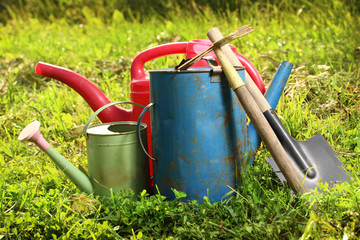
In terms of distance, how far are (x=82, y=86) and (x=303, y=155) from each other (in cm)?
113

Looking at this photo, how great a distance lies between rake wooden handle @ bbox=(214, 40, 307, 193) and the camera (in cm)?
156

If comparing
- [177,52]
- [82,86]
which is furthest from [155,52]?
[82,86]

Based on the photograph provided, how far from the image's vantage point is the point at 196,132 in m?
1.60

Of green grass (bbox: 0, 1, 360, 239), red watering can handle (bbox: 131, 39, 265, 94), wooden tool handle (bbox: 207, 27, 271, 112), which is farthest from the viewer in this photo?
red watering can handle (bbox: 131, 39, 265, 94)

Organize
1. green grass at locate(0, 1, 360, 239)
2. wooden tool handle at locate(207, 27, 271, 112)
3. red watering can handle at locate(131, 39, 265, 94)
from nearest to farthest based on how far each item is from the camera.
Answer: green grass at locate(0, 1, 360, 239), wooden tool handle at locate(207, 27, 271, 112), red watering can handle at locate(131, 39, 265, 94)

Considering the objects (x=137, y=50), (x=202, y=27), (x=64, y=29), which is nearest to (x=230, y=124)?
(x=137, y=50)

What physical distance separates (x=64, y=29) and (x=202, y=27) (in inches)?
84.0

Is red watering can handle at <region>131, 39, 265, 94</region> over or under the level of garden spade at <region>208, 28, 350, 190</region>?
over

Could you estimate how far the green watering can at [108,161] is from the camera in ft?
5.61

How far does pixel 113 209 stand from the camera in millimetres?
1648

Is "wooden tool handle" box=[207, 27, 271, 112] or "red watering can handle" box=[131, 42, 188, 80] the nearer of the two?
"wooden tool handle" box=[207, 27, 271, 112]

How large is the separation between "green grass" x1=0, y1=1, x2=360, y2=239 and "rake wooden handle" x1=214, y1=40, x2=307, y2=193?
0.08 meters

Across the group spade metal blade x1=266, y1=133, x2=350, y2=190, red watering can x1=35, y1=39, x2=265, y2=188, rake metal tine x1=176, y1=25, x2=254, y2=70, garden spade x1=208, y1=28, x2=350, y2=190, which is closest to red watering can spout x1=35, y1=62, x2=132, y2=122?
red watering can x1=35, y1=39, x2=265, y2=188

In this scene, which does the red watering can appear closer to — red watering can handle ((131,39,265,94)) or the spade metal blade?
red watering can handle ((131,39,265,94))
